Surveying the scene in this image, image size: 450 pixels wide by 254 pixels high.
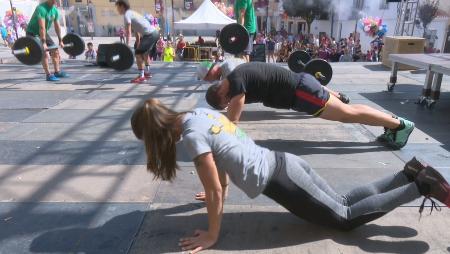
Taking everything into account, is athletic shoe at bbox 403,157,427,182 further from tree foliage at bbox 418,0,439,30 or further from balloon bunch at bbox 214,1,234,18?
balloon bunch at bbox 214,1,234,18

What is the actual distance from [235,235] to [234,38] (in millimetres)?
4932

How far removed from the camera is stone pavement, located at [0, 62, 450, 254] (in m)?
2.49

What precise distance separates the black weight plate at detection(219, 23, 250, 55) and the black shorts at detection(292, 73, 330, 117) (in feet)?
10.8

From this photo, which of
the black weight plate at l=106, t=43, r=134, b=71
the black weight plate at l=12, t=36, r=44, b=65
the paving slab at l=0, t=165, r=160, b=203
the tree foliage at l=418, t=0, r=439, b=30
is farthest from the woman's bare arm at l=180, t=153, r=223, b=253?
the tree foliage at l=418, t=0, r=439, b=30

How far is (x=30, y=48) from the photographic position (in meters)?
7.13

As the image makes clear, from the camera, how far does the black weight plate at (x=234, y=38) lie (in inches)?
269

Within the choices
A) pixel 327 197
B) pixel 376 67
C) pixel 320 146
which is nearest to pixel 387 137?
pixel 320 146

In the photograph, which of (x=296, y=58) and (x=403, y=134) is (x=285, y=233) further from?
(x=296, y=58)

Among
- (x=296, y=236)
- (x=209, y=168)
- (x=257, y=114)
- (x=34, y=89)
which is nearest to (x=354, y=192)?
(x=296, y=236)

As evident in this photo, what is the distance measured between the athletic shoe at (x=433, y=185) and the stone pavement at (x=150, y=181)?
13.6 inches

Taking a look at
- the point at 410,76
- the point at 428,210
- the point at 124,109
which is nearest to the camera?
the point at 428,210

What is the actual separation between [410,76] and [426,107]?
280cm

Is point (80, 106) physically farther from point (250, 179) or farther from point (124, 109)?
point (250, 179)

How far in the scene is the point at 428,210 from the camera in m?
2.80
